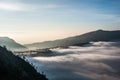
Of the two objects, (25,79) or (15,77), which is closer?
(15,77)

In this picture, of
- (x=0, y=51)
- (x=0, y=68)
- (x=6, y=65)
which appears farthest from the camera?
(x=0, y=51)

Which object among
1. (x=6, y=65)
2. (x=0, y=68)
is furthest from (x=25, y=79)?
(x=0, y=68)

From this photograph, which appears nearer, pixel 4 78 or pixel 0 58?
pixel 4 78

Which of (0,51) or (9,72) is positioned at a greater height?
(0,51)

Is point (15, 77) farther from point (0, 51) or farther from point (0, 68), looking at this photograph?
point (0, 51)

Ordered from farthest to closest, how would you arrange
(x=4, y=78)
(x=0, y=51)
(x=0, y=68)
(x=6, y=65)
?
(x=0, y=51), (x=6, y=65), (x=0, y=68), (x=4, y=78)

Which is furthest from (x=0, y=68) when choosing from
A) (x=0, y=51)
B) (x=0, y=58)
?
(x=0, y=51)

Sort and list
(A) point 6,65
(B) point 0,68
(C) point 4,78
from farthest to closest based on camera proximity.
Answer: (A) point 6,65 < (B) point 0,68 < (C) point 4,78

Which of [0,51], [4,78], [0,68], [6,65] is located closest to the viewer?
[4,78]

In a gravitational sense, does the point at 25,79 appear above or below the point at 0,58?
below

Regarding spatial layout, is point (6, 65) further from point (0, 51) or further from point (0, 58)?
point (0, 51)
